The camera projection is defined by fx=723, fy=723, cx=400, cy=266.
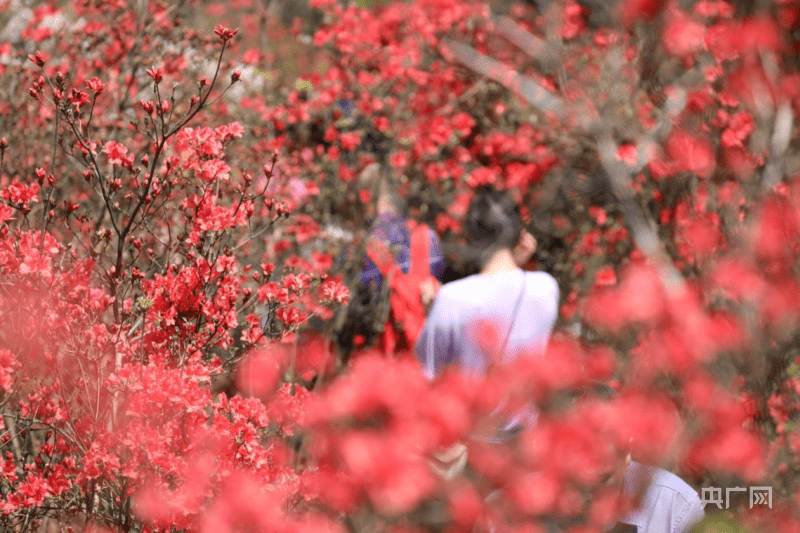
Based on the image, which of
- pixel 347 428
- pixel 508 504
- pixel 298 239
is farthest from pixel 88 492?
pixel 298 239

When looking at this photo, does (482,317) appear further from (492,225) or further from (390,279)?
(390,279)

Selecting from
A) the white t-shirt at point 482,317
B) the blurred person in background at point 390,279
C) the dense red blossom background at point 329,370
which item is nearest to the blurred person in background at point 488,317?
the white t-shirt at point 482,317

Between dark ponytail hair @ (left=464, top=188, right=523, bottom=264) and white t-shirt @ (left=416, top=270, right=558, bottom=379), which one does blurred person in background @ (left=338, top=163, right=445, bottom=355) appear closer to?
dark ponytail hair @ (left=464, top=188, right=523, bottom=264)

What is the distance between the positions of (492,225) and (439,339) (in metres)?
0.46

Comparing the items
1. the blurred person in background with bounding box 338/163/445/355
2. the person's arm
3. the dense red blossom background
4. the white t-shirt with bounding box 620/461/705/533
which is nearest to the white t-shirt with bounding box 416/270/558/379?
the person's arm

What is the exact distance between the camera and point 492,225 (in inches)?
101

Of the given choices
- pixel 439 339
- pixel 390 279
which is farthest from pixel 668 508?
pixel 390 279

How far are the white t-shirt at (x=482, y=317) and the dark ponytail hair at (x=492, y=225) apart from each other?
145 millimetres

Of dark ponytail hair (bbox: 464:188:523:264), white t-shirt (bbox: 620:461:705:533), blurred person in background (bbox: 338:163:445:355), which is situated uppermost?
dark ponytail hair (bbox: 464:188:523:264)

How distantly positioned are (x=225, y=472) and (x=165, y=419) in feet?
0.83

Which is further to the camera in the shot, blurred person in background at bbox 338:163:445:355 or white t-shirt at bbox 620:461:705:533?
blurred person in background at bbox 338:163:445:355

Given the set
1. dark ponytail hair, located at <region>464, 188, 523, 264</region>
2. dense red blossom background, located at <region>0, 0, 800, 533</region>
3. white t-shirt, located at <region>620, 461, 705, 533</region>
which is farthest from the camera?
dark ponytail hair, located at <region>464, 188, 523, 264</region>

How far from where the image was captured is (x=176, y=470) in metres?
2.18

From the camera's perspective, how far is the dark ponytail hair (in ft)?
8.34
